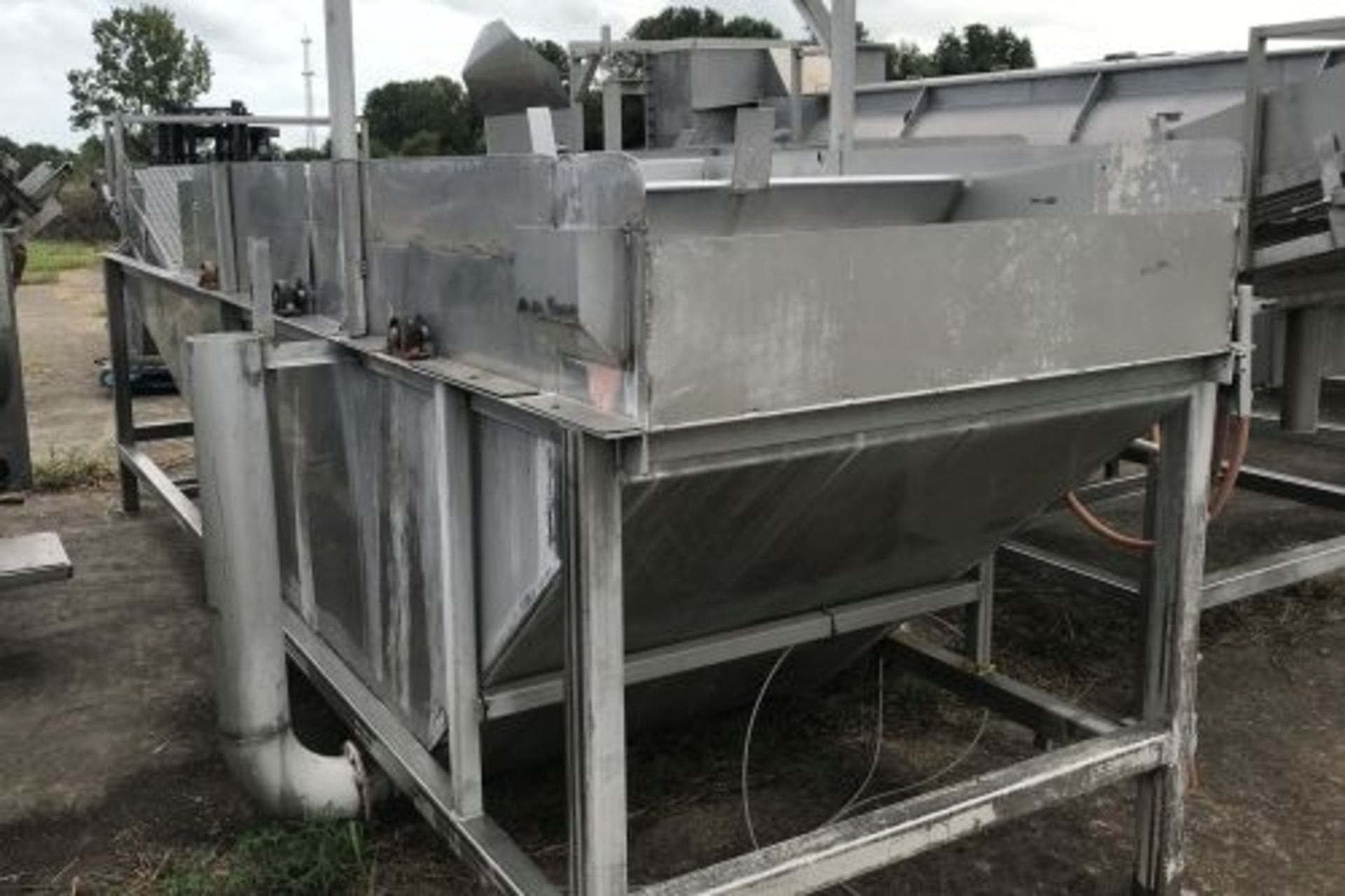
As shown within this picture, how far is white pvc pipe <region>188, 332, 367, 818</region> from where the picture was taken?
214cm

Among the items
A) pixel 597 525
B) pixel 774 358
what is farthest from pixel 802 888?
pixel 774 358

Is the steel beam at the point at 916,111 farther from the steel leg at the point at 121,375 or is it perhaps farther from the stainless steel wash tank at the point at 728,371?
the stainless steel wash tank at the point at 728,371

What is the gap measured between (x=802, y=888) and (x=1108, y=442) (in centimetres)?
95

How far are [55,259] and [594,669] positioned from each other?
21.5 meters

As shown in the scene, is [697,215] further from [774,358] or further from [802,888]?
[802,888]

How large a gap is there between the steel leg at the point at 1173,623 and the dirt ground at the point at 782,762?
0.52 ft

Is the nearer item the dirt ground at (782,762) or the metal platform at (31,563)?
the dirt ground at (782,762)

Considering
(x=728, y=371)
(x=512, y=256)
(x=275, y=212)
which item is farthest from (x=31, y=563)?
(x=728, y=371)

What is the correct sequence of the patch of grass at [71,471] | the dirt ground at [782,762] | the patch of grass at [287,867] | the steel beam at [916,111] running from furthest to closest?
the steel beam at [916,111]
the patch of grass at [71,471]
the dirt ground at [782,762]
the patch of grass at [287,867]

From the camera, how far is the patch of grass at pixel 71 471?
5.64m

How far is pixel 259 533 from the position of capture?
217 centimetres

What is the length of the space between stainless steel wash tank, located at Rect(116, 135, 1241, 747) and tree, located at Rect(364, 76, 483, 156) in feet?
1.60

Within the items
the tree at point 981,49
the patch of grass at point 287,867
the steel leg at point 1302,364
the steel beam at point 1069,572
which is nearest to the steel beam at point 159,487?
the patch of grass at point 287,867

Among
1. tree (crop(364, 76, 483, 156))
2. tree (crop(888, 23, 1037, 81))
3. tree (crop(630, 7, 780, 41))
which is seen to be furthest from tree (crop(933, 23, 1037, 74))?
tree (crop(364, 76, 483, 156))
